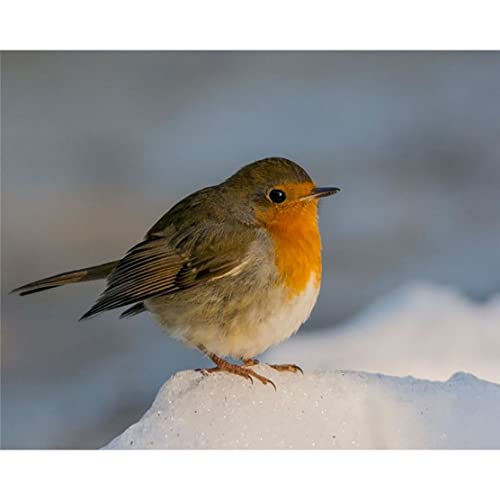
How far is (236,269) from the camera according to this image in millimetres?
2830

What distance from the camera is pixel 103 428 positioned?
3.53 m

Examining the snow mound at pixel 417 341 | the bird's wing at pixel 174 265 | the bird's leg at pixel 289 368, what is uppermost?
the bird's wing at pixel 174 265

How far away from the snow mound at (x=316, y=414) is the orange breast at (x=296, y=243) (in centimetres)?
25

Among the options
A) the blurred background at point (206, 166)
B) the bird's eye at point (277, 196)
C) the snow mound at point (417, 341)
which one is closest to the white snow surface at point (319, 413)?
the bird's eye at point (277, 196)

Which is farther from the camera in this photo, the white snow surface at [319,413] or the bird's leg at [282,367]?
the bird's leg at [282,367]

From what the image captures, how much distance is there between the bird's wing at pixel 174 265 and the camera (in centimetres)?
285

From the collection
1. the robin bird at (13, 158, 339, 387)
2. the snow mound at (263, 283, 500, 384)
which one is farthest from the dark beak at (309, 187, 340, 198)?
the snow mound at (263, 283, 500, 384)

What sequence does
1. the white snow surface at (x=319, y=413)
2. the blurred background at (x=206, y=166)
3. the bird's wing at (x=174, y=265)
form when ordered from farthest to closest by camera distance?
1. the blurred background at (x=206, y=166)
2. the bird's wing at (x=174, y=265)
3. the white snow surface at (x=319, y=413)

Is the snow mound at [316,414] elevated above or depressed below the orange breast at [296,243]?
below

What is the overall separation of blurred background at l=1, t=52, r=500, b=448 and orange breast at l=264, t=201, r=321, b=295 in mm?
987

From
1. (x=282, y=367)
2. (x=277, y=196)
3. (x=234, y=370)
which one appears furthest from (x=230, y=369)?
(x=277, y=196)

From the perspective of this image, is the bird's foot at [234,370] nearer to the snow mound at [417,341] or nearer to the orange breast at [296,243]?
the orange breast at [296,243]

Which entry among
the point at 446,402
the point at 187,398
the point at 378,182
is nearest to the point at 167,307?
the point at 187,398

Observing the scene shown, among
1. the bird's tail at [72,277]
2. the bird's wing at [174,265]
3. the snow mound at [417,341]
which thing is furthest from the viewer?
the snow mound at [417,341]
